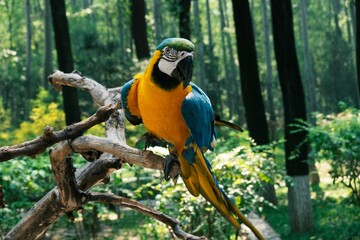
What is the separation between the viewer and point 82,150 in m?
2.60

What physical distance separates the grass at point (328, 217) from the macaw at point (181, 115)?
396 cm

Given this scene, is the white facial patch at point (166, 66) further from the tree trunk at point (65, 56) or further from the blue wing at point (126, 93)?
the tree trunk at point (65, 56)

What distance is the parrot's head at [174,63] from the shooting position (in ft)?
7.43

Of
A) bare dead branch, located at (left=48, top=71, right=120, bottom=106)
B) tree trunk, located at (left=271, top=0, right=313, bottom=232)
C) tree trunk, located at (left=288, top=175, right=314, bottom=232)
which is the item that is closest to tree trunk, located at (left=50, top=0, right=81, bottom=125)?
tree trunk, located at (left=271, top=0, right=313, bottom=232)

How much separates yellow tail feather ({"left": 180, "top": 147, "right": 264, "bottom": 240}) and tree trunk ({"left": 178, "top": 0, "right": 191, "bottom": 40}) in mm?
6372

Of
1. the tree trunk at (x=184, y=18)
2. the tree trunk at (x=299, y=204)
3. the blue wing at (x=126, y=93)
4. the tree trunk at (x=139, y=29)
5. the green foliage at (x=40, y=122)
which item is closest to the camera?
the blue wing at (x=126, y=93)

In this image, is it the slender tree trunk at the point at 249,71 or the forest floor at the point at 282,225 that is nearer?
the forest floor at the point at 282,225

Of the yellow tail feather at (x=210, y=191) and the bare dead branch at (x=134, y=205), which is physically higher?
the yellow tail feather at (x=210, y=191)

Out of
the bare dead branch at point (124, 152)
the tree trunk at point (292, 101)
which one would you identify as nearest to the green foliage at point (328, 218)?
the tree trunk at point (292, 101)

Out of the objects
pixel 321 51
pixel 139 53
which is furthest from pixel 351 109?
pixel 321 51

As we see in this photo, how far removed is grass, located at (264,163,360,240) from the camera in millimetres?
7109

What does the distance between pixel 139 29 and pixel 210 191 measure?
10.4m

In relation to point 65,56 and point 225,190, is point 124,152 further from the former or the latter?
point 65,56

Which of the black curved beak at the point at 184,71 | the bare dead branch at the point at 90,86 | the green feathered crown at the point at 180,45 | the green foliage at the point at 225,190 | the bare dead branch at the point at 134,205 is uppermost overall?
the green feathered crown at the point at 180,45
